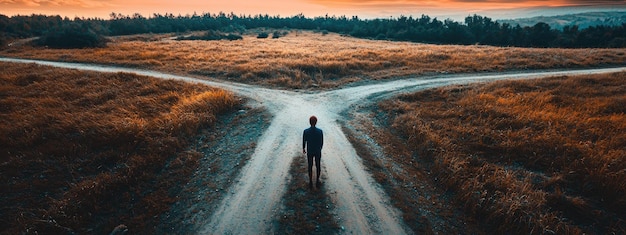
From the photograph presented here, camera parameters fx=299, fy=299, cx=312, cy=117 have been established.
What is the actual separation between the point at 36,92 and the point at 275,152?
17.1m

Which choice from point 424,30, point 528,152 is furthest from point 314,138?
point 424,30

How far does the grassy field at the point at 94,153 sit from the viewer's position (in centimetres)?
829

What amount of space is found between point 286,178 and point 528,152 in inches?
362

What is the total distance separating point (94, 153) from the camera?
11227 millimetres

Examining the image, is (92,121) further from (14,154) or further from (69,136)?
(14,154)

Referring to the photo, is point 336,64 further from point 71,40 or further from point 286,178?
point 71,40

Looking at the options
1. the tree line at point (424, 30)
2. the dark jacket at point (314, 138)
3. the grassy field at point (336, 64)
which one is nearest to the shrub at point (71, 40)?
the tree line at point (424, 30)

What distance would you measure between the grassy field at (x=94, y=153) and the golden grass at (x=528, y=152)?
30.4 ft

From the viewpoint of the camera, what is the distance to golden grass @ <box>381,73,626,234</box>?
26.6 ft

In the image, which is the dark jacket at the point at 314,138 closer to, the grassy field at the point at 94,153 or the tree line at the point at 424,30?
the grassy field at the point at 94,153

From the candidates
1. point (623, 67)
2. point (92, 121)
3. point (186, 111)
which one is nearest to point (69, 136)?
point (92, 121)

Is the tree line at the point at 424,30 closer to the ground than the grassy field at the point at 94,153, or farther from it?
farther from it

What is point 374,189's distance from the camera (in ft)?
30.8

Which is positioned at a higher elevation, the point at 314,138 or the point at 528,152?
the point at 314,138
